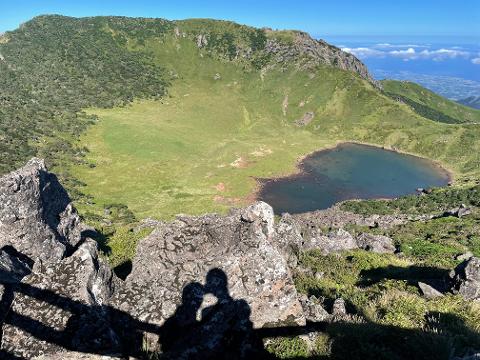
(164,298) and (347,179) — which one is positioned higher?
(164,298)

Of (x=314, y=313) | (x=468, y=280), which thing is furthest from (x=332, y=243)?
(x=314, y=313)

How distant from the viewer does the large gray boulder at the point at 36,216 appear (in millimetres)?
18766

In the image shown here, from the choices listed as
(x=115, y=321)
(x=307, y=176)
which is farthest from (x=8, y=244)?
(x=307, y=176)

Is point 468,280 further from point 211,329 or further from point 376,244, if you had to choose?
point 376,244

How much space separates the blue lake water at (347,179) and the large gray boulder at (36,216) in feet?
216

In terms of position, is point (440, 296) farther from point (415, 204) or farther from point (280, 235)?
point (415, 204)

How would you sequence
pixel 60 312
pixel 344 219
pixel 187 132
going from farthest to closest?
pixel 187 132
pixel 344 219
pixel 60 312

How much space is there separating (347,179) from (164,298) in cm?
10445

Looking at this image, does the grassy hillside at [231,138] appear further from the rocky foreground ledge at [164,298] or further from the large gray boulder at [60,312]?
the large gray boulder at [60,312]

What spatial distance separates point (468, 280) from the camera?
69.5 ft

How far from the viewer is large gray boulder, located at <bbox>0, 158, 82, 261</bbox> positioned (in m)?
18.8

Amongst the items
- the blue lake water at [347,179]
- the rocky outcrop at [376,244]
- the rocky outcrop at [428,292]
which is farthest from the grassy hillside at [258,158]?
the blue lake water at [347,179]

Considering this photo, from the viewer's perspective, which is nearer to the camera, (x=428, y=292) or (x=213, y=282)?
(x=213, y=282)

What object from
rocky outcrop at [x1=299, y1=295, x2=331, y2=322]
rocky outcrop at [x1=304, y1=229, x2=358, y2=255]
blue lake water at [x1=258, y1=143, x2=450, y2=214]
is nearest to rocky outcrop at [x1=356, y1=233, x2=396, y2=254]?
rocky outcrop at [x1=304, y1=229, x2=358, y2=255]
